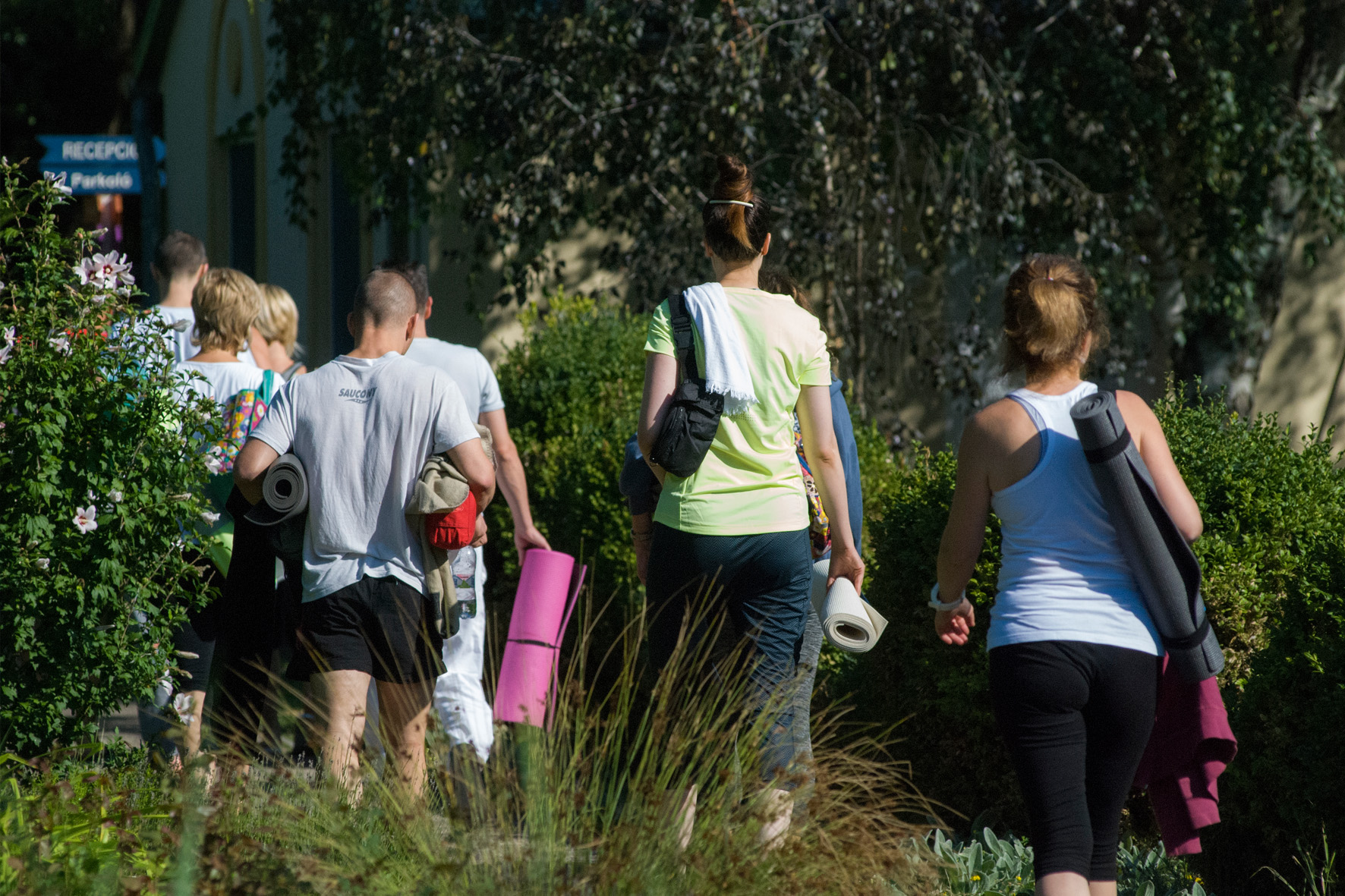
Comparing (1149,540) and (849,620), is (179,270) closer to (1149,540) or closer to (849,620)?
(849,620)

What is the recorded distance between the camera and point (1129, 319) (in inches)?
364

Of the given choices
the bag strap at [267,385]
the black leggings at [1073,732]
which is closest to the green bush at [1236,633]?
the black leggings at [1073,732]

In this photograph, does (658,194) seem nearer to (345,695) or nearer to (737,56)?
(737,56)

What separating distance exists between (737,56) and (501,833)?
16.8 ft

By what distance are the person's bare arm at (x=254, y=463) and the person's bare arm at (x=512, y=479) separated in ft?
4.30

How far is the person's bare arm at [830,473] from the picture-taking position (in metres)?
3.78

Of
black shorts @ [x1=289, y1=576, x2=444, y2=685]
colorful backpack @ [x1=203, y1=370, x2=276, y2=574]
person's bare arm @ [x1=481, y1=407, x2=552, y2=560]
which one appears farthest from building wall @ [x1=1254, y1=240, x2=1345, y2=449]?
black shorts @ [x1=289, y1=576, x2=444, y2=685]

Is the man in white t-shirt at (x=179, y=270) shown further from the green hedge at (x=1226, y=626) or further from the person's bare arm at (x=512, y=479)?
the green hedge at (x=1226, y=626)

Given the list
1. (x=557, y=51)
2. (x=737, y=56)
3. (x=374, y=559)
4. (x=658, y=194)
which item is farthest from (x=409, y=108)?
(x=374, y=559)

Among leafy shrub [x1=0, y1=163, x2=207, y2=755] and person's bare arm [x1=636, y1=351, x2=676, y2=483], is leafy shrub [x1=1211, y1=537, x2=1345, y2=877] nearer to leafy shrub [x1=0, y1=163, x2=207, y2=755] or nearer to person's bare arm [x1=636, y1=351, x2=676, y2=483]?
person's bare arm [x1=636, y1=351, x2=676, y2=483]

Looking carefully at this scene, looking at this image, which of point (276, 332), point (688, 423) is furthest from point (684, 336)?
point (276, 332)

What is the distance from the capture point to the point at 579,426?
24.6 ft

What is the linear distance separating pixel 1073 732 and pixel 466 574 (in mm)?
2181

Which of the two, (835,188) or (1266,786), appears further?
(835,188)
